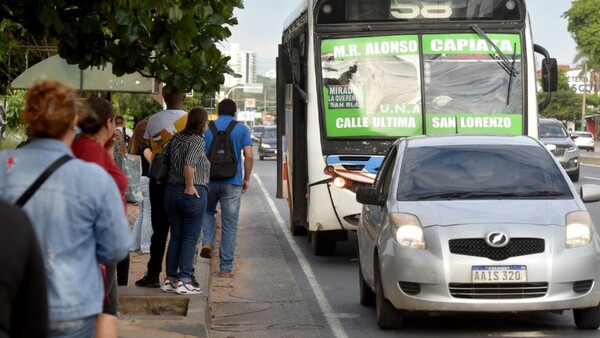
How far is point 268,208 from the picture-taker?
86.9ft

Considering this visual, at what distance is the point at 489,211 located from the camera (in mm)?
10172

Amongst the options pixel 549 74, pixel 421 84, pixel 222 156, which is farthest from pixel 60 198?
pixel 549 74

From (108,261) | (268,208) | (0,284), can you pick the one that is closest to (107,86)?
(108,261)

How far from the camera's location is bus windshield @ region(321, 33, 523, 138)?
15.1 m

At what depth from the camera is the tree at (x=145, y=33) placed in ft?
28.6

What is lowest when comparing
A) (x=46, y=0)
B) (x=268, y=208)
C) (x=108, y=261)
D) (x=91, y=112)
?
(x=268, y=208)

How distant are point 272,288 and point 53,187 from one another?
8601 millimetres

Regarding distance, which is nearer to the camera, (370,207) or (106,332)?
(106,332)

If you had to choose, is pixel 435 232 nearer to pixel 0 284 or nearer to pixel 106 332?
pixel 106 332

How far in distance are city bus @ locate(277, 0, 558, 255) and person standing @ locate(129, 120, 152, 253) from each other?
6.04 feet

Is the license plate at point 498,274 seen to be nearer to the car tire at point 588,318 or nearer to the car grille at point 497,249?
the car grille at point 497,249

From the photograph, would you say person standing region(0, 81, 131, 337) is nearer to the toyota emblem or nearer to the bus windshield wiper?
the toyota emblem

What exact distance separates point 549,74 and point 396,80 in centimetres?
174

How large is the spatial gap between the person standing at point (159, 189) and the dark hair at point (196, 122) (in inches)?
8.5
